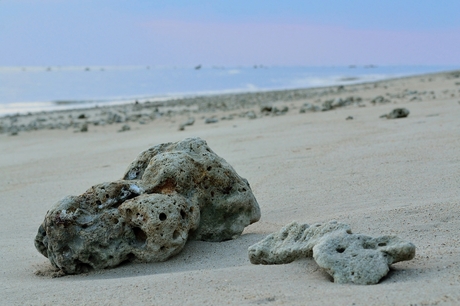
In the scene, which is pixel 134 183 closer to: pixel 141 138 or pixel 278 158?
pixel 278 158

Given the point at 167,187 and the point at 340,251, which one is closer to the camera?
the point at 340,251

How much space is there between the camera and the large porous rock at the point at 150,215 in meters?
3.62

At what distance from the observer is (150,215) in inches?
140

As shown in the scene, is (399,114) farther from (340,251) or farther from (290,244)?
(340,251)

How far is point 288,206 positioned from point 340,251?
196 centimetres

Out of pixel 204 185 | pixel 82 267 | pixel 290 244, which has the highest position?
pixel 204 185

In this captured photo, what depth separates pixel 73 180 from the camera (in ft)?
23.0

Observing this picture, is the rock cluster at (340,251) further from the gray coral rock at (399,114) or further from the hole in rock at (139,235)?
the gray coral rock at (399,114)

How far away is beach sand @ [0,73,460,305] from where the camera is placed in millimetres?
2830

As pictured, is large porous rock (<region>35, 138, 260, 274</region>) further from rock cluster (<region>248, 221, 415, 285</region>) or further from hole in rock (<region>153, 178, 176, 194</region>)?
rock cluster (<region>248, 221, 415, 285</region>)

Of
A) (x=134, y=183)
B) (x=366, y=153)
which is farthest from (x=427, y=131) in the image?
(x=134, y=183)

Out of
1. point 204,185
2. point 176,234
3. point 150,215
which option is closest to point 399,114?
point 204,185

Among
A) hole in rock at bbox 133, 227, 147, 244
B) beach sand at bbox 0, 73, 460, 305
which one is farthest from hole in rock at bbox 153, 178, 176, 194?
beach sand at bbox 0, 73, 460, 305

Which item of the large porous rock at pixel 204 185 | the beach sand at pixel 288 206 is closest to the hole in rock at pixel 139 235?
the beach sand at pixel 288 206
